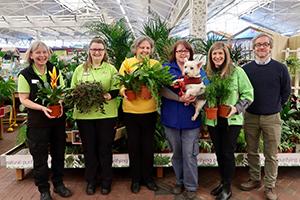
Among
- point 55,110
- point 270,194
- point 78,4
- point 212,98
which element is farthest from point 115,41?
point 78,4

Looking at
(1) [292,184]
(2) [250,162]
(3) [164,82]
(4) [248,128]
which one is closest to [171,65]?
(3) [164,82]

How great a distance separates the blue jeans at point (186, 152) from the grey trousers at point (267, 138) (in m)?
0.57

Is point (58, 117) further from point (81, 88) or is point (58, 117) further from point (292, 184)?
point (292, 184)

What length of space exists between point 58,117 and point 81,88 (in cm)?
33

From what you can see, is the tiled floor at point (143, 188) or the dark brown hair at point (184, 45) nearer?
the dark brown hair at point (184, 45)

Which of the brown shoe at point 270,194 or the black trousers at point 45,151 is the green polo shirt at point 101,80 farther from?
the brown shoe at point 270,194

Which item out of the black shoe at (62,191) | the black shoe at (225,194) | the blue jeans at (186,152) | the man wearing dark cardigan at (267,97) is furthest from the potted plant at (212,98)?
the black shoe at (62,191)

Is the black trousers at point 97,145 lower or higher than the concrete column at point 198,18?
lower

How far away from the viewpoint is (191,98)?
250cm

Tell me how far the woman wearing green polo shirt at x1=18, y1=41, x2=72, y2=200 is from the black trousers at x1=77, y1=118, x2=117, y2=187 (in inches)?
8.8

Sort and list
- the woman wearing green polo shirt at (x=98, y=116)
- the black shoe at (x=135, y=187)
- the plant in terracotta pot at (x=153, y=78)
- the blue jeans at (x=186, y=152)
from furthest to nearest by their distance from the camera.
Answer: the black shoe at (x=135, y=187)
the woman wearing green polo shirt at (x=98, y=116)
the blue jeans at (x=186, y=152)
the plant in terracotta pot at (x=153, y=78)

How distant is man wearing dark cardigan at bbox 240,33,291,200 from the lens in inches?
107

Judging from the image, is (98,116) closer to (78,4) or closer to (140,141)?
(140,141)

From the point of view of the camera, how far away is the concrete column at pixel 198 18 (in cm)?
523
